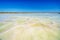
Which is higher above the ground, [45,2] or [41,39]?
[45,2]

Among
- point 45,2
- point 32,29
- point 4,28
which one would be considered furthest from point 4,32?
point 45,2

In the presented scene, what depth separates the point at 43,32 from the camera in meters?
1.01

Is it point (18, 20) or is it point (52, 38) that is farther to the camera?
point (18, 20)

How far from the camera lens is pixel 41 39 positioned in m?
0.93

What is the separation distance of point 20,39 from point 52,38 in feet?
1.09

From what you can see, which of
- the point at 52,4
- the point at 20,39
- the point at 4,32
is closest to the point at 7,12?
the point at 4,32

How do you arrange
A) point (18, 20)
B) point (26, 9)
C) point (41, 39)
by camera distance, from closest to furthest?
1. point (41, 39)
2. point (18, 20)
3. point (26, 9)

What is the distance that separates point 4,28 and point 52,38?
0.55 metres

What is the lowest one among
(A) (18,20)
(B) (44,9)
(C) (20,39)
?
(C) (20,39)

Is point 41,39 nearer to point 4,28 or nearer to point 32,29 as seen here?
point 32,29

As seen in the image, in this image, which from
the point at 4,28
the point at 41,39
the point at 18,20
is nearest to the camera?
the point at 41,39

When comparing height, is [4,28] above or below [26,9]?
below

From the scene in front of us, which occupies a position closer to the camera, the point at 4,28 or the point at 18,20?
the point at 4,28

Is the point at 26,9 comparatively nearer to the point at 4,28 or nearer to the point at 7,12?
the point at 7,12
